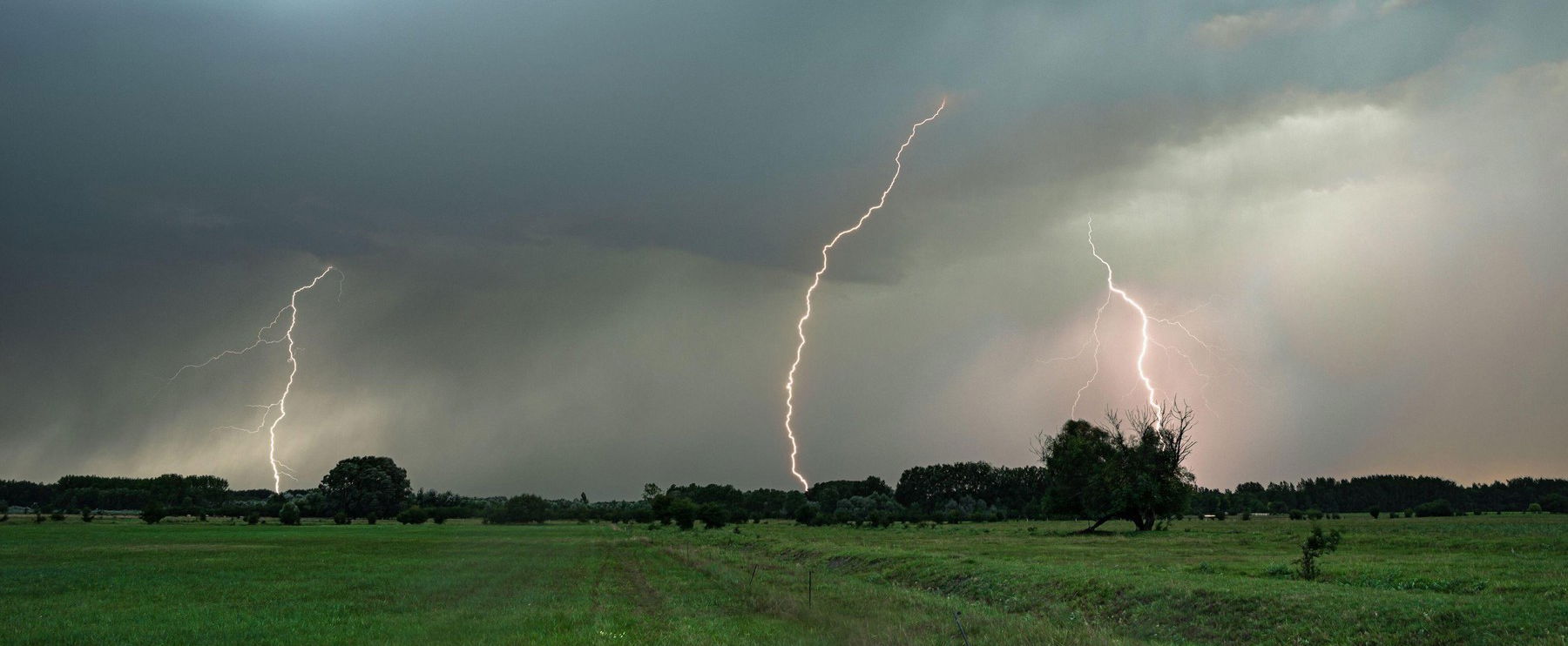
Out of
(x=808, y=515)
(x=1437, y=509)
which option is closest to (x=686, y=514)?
(x=808, y=515)

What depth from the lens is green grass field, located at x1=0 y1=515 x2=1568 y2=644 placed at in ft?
66.9

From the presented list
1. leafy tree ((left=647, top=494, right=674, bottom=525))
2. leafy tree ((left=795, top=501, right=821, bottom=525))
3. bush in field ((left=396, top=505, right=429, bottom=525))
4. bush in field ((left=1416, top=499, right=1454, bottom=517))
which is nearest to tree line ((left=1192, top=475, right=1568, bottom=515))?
bush in field ((left=1416, top=499, right=1454, bottom=517))

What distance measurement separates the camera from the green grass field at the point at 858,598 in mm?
20391

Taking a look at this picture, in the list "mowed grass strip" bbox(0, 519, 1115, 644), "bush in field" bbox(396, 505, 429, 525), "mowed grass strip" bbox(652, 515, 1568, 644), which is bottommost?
"mowed grass strip" bbox(0, 519, 1115, 644)

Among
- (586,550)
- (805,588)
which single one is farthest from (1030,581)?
(586,550)

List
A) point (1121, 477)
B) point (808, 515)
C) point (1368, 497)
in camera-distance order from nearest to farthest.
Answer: point (1121, 477) < point (808, 515) < point (1368, 497)

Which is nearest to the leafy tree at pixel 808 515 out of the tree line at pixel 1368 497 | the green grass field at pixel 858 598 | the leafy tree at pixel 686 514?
the leafy tree at pixel 686 514

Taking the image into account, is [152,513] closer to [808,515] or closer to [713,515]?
[713,515]

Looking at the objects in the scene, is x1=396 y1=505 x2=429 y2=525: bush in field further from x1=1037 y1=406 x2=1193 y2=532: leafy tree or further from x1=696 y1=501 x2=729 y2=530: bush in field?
x1=1037 y1=406 x2=1193 y2=532: leafy tree

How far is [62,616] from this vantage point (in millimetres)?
25438

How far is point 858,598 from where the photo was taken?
28875 millimetres

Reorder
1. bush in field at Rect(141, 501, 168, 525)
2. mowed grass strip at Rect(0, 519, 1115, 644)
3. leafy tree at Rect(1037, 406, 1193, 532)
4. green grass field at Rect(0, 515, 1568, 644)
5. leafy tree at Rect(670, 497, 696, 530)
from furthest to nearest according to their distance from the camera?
1. bush in field at Rect(141, 501, 168, 525)
2. leafy tree at Rect(670, 497, 696, 530)
3. leafy tree at Rect(1037, 406, 1193, 532)
4. mowed grass strip at Rect(0, 519, 1115, 644)
5. green grass field at Rect(0, 515, 1568, 644)

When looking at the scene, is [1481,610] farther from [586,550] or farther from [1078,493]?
[1078,493]

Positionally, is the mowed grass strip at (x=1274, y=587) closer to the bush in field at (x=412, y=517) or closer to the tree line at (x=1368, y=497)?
the tree line at (x=1368, y=497)
